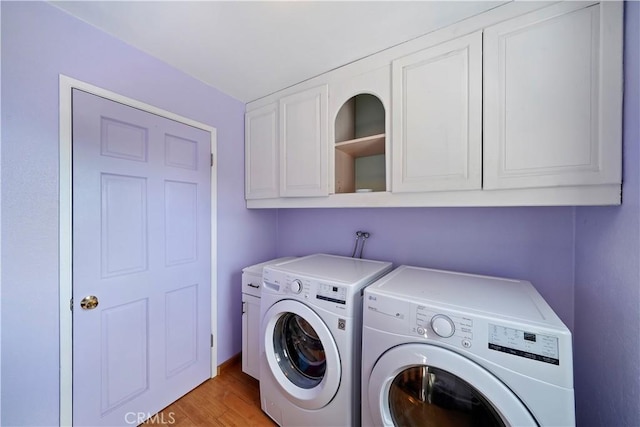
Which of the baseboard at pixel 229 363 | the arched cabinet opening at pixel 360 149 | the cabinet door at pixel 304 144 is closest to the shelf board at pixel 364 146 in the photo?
the arched cabinet opening at pixel 360 149

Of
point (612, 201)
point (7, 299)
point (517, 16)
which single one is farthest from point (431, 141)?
point (7, 299)

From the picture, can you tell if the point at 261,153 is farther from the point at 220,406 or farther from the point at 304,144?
the point at 220,406

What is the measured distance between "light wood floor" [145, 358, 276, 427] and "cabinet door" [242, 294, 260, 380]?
0.36 ft

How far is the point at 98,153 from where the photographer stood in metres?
1.21

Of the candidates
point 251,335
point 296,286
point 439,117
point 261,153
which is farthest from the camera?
point 261,153

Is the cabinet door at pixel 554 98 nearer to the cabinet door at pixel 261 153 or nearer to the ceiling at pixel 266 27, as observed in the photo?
the ceiling at pixel 266 27

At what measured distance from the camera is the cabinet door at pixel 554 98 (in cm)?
86

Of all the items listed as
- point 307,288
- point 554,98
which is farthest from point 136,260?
point 554,98

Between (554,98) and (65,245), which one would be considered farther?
(65,245)

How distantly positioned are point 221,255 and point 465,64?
1.97 meters

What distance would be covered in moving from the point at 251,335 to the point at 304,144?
4.71ft

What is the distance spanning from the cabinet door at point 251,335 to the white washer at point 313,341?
267 millimetres

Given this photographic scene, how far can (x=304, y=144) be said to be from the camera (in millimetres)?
1618

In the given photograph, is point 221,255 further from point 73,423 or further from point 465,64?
point 465,64
